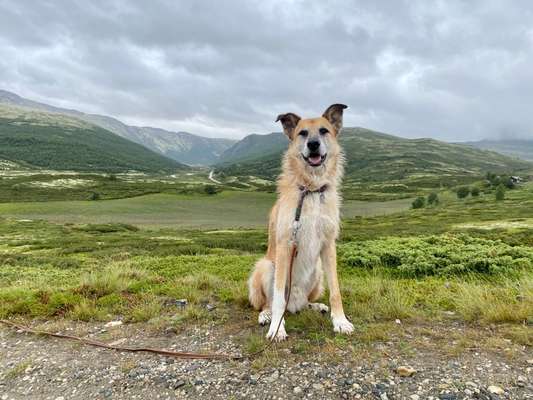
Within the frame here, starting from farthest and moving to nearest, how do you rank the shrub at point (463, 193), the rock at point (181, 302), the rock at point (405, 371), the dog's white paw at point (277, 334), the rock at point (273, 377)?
the shrub at point (463, 193)
the rock at point (181, 302)
the dog's white paw at point (277, 334)
the rock at point (273, 377)
the rock at point (405, 371)

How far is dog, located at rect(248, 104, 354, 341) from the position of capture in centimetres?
564

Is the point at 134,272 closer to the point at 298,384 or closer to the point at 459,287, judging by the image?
the point at 298,384

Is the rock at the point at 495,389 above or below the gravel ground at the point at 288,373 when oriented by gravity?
above

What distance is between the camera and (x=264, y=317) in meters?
6.12

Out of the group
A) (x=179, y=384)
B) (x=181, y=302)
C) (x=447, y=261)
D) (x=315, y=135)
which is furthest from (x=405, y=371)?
(x=447, y=261)

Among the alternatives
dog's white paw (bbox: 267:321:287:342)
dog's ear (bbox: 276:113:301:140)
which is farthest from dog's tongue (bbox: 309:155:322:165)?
dog's white paw (bbox: 267:321:287:342)

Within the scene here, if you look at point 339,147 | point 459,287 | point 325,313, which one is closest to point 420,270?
point 459,287

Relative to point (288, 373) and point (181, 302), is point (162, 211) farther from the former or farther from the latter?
point (288, 373)

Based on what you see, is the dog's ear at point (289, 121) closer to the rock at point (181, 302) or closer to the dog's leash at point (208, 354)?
the dog's leash at point (208, 354)

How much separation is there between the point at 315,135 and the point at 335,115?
766 mm

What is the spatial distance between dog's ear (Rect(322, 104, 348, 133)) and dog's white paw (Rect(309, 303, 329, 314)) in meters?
3.27

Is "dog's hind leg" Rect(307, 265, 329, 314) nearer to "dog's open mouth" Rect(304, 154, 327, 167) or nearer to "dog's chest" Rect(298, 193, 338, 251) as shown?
"dog's chest" Rect(298, 193, 338, 251)

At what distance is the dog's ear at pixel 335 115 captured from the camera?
6211 millimetres

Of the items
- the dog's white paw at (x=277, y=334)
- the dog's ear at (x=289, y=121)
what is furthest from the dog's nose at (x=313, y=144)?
the dog's white paw at (x=277, y=334)
